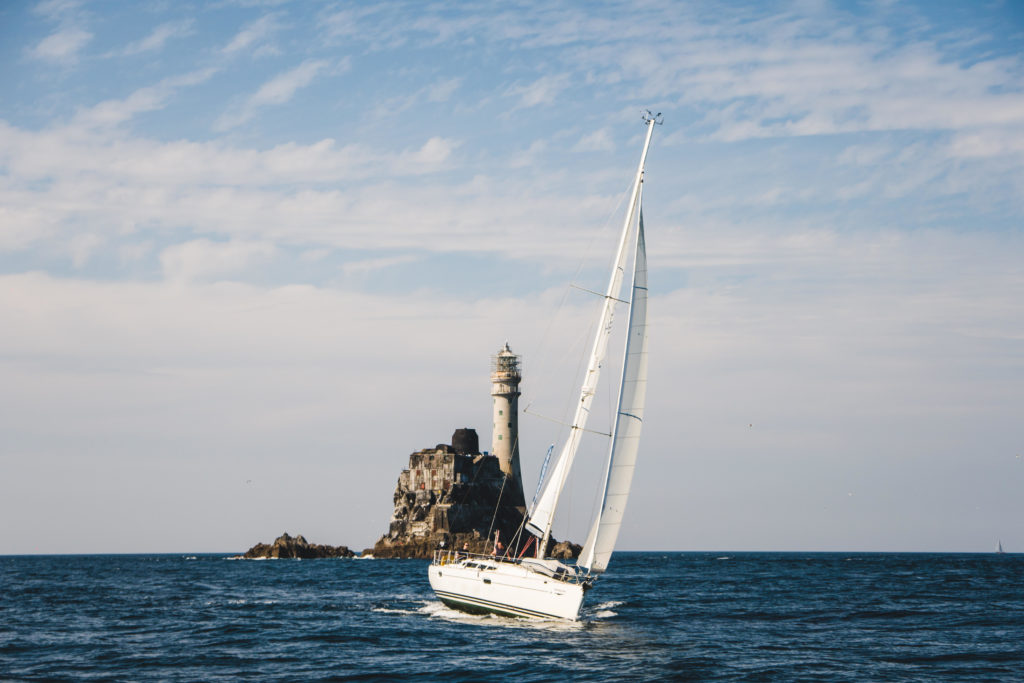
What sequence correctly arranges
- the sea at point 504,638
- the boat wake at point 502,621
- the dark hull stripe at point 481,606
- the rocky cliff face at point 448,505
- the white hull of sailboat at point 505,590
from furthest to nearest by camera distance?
the rocky cliff face at point 448,505 → the dark hull stripe at point 481,606 → the boat wake at point 502,621 → the white hull of sailboat at point 505,590 → the sea at point 504,638

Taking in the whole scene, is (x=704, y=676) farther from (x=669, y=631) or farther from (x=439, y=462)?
(x=439, y=462)

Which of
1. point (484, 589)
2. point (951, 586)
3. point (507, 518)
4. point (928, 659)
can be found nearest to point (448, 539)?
point (507, 518)

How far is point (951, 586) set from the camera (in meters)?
55.5

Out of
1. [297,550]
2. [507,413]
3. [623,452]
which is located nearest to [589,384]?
[623,452]

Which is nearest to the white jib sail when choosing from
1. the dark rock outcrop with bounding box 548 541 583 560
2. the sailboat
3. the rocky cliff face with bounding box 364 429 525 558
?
the sailboat

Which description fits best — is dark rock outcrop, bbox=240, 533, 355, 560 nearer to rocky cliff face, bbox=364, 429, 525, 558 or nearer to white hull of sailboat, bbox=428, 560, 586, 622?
rocky cliff face, bbox=364, 429, 525, 558

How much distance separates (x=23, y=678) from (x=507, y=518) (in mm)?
70309

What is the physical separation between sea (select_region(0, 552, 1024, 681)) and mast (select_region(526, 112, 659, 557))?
11.4ft

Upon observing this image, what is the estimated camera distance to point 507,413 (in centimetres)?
8856

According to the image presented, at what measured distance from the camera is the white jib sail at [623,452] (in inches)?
1122

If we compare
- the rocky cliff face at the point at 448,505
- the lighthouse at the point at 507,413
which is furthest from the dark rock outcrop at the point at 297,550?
the lighthouse at the point at 507,413

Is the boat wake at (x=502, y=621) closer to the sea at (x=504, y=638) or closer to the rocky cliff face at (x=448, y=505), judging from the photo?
the sea at (x=504, y=638)

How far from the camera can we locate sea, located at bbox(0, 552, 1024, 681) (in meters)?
22.5

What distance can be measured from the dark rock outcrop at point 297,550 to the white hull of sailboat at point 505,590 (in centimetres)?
7517
